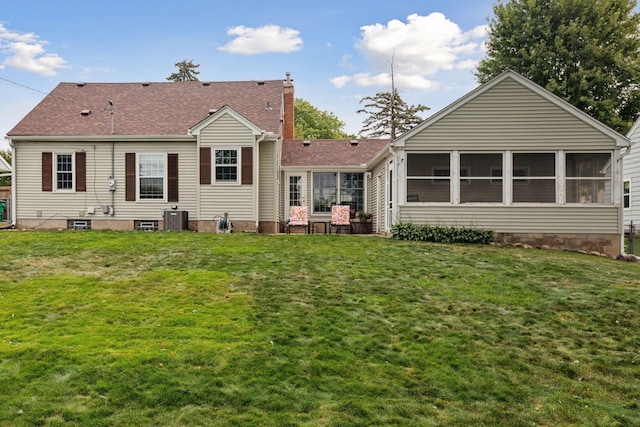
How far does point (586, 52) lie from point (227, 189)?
66.2ft

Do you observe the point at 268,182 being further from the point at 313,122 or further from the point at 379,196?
the point at 313,122

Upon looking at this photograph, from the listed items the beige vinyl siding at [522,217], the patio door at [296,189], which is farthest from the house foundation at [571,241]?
the patio door at [296,189]

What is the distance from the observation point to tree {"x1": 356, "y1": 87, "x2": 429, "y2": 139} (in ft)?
128

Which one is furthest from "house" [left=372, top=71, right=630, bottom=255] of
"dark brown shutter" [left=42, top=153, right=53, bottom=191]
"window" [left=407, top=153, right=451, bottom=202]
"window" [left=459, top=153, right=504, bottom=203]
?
"dark brown shutter" [left=42, top=153, right=53, bottom=191]

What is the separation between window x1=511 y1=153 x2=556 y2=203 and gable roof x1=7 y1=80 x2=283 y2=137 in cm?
→ 839

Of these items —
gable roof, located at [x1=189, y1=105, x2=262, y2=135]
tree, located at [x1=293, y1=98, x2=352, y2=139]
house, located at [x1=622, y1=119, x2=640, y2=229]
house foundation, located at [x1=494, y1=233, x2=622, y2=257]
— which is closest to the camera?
house foundation, located at [x1=494, y1=233, x2=622, y2=257]

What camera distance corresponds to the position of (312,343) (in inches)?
206

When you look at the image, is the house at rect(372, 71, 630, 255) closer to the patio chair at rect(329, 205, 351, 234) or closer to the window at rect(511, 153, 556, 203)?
the window at rect(511, 153, 556, 203)

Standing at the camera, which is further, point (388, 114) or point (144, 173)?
point (388, 114)

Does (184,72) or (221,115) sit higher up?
(184,72)

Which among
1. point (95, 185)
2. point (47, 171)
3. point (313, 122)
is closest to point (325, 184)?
point (95, 185)

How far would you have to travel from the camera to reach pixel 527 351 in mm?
5355

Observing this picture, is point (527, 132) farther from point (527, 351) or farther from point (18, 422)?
point (18, 422)

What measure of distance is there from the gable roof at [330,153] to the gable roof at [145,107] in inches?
69.4
